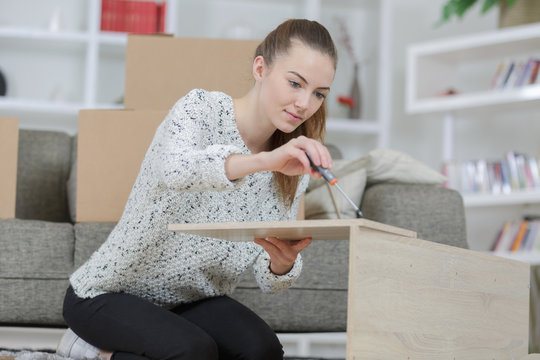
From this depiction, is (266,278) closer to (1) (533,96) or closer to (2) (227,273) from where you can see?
(2) (227,273)

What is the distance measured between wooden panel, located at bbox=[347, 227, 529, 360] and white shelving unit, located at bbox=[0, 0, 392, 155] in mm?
2156

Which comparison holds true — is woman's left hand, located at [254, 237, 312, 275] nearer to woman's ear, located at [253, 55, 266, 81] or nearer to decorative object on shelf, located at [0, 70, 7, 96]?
woman's ear, located at [253, 55, 266, 81]

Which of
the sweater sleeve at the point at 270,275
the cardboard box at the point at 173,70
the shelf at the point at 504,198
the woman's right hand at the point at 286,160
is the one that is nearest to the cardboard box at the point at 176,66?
the cardboard box at the point at 173,70

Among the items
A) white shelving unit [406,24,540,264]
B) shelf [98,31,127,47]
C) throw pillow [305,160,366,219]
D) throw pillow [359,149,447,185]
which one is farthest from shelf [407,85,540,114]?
shelf [98,31,127,47]

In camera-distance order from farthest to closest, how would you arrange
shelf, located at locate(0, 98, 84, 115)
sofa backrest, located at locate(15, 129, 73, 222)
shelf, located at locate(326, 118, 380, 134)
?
1. shelf, located at locate(326, 118, 380, 134)
2. shelf, located at locate(0, 98, 84, 115)
3. sofa backrest, located at locate(15, 129, 73, 222)

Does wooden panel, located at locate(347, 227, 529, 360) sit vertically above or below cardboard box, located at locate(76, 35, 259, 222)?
below

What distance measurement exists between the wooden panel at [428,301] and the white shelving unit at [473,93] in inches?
64.0

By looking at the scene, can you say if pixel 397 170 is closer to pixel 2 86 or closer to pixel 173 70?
pixel 173 70

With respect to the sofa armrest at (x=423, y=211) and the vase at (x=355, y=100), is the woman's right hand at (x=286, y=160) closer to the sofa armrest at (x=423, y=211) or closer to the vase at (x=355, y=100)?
the sofa armrest at (x=423, y=211)

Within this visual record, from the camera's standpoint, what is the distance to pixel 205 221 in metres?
1.36

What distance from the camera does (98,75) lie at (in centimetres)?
363

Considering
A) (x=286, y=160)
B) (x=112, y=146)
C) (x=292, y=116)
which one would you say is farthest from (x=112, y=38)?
(x=286, y=160)

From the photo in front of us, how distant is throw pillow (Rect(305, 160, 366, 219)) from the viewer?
2.17 m

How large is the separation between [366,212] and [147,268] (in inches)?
37.7
